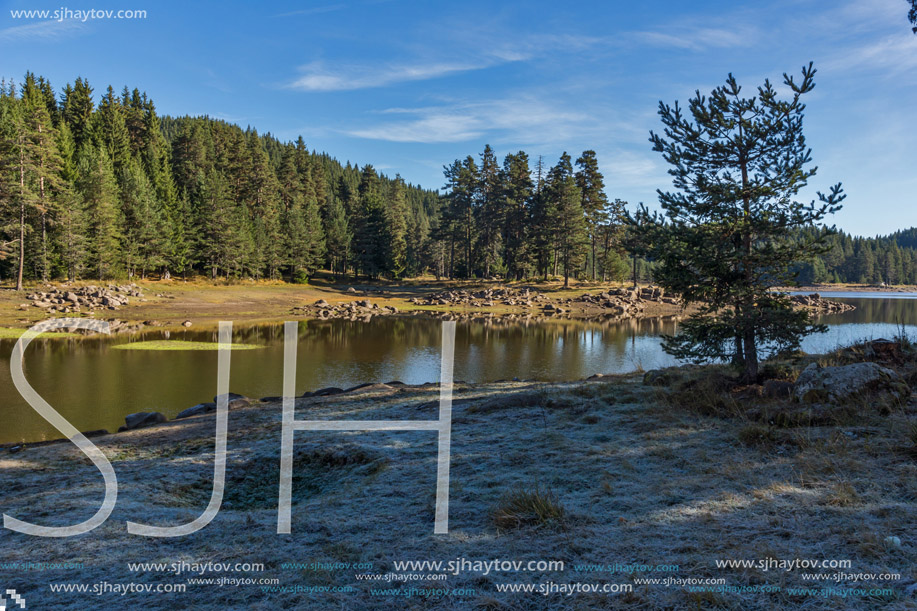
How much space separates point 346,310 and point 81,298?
70.3 feet

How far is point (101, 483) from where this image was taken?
6.64m

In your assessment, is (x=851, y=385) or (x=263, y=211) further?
(x=263, y=211)

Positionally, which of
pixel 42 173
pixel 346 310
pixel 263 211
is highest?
pixel 263 211

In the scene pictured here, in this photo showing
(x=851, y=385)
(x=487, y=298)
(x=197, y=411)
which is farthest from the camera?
(x=487, y=298)

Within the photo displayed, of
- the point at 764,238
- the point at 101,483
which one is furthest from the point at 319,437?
the point at 764,238

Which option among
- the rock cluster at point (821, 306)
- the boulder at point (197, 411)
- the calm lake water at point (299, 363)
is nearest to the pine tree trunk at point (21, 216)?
the calm lake water at point (299, 363)

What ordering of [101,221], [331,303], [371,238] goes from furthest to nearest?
[371,238], [331,303], [101,221]

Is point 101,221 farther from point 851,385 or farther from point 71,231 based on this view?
point 851,385

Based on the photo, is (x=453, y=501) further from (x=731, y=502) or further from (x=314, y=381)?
(x=314, y=381)

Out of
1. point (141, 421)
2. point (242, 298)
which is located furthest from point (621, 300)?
point (141, 421)

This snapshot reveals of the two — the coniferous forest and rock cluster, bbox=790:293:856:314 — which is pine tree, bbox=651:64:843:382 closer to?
the coniferous forest

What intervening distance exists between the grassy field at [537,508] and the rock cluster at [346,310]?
3800 cm

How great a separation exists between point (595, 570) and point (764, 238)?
905 cm

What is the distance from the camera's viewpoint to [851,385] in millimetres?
7711
